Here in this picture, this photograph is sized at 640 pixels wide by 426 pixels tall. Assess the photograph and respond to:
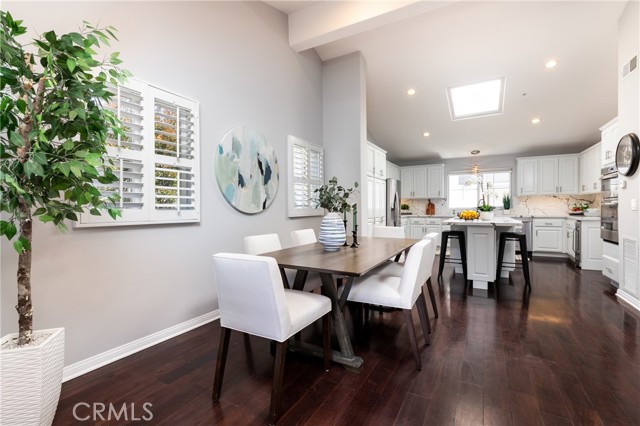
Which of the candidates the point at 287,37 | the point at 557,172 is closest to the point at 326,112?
the point at 287,37

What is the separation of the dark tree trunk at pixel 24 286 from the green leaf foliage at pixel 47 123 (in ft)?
0.08

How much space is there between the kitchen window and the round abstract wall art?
5.28m

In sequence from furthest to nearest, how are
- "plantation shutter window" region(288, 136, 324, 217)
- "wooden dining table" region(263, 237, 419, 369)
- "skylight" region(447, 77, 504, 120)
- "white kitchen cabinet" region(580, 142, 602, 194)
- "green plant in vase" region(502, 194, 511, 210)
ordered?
"green plant in vase" region(502, 194, 511, 210), "white kitchen cabinet" region(580, 142, 602, 194), "skylight" region(447, 77, 504, 120), "plantation shutter window" region(288, 136, 324, 217), "wooden dining table" region(263, 237, 419, 369)

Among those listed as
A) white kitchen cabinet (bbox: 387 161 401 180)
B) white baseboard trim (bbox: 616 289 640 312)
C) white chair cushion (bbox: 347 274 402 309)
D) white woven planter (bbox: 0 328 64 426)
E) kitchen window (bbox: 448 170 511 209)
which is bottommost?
white baseboard trim (bbox: 616 289 640 312)

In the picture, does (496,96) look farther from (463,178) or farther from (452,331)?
(452,331)

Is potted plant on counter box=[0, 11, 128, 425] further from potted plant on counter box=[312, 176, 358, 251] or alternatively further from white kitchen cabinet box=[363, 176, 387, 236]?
white kitchen cabinet box=[363, 176, 387, 236]

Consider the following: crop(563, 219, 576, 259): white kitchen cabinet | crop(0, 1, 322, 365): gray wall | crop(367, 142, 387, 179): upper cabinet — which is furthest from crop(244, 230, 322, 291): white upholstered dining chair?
crop(563, 219, 576, 259): white kitchen cabinet

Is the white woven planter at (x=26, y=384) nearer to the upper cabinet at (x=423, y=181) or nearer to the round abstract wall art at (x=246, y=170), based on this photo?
the round abstract wall art at (x=246, y=170)

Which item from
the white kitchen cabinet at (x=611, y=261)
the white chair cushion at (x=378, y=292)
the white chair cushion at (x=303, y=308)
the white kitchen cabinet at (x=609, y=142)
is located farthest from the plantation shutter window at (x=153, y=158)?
the white kitchen cabinet at (x=609, y=142)

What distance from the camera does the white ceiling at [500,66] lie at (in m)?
3.49

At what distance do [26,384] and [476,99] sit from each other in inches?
260

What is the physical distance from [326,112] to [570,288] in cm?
Answer: 416

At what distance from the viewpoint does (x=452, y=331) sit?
247cm

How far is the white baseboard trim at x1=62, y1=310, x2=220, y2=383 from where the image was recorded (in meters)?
1.84
